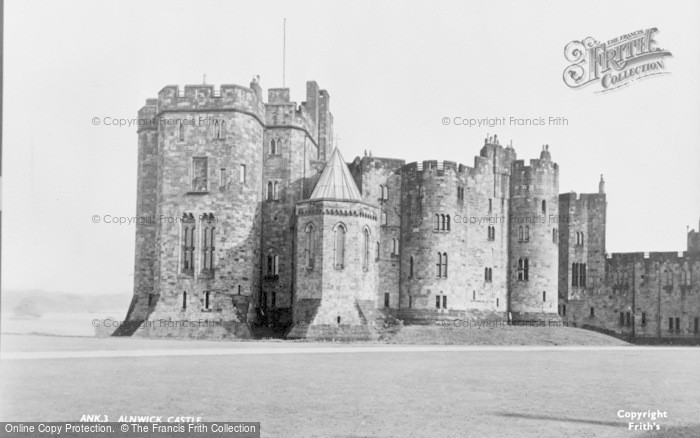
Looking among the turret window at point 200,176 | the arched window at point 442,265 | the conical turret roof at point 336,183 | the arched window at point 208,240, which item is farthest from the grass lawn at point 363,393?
the arched window at point 442,265

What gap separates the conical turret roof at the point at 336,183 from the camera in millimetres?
50375

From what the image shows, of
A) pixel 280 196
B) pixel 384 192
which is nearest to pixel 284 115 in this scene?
pixel 280 196

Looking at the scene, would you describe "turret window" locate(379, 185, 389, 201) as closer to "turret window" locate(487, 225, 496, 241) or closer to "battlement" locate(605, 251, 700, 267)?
"turret window" locate(487, 225, 496, 241)

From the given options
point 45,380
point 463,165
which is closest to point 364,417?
point 45,380

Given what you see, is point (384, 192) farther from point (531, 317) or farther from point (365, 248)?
point (531, 317)

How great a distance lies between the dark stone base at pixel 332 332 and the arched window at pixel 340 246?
4.00 meters

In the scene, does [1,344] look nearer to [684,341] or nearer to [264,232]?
[264,232]

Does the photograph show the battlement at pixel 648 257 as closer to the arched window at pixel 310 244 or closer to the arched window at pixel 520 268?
the arched window at pixel 520 268

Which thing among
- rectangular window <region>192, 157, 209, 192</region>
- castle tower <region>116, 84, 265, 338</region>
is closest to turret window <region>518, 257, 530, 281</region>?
castle tower <region>116, 84, 265, 338</region>

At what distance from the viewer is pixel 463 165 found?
190 feet

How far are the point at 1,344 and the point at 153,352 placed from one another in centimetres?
889

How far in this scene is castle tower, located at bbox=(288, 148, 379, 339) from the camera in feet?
155

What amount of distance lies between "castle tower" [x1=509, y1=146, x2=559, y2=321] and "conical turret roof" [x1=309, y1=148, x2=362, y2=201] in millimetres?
15538

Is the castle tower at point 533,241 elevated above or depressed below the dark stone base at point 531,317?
above
